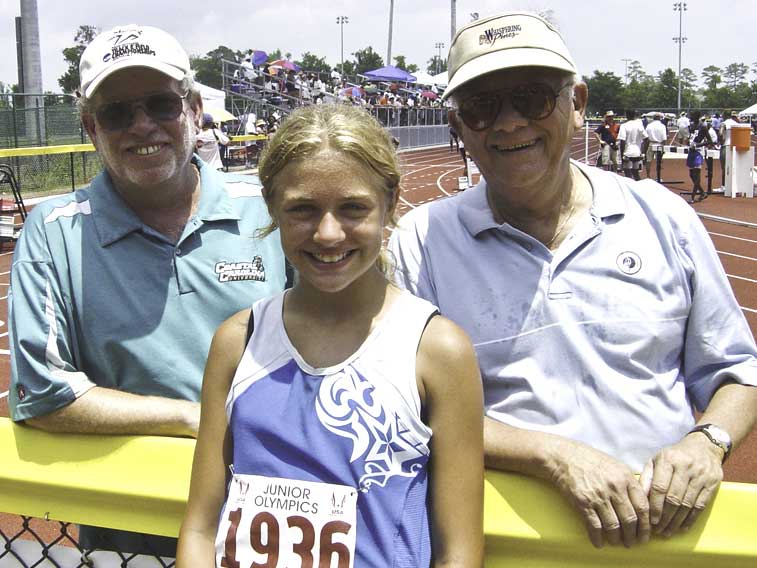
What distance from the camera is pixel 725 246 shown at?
13.3 m

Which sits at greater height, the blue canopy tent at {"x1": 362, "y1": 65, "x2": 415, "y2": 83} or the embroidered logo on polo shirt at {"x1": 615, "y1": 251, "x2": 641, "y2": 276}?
the blue canopy tent at {"x1": 362, "y1": 65, "x2": 415, "y2": 83}

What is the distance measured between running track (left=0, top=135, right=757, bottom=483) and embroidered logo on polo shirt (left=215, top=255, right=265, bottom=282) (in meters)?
0.52

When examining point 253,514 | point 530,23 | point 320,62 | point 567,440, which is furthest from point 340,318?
point 320,62

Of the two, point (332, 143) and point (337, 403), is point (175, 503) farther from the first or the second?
point (332, 143)

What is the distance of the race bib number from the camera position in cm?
146

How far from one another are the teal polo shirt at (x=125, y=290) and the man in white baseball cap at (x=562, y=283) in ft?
1.71

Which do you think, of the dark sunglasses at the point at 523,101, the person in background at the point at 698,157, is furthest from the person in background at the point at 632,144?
the dark sunglasses at the point at 523,101

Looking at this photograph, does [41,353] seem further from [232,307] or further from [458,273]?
[458,273]

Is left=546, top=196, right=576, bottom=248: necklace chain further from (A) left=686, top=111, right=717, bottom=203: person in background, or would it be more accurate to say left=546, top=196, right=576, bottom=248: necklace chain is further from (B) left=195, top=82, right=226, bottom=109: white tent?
(B) left=195, top=82, right=226, bottom=109: white tent

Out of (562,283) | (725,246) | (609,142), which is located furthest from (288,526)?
(609,142)

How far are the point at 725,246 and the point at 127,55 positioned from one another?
41.9ft

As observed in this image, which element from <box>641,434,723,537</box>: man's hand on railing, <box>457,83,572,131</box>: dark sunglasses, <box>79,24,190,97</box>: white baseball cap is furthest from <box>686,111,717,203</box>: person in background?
<box>641,434,723,537</box>: man's hand on railing

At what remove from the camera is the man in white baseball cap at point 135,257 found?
210 centimetres

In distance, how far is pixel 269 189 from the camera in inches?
68.8
